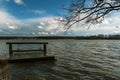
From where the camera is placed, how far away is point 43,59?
1733 cm

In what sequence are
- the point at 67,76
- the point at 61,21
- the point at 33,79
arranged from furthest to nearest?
the point at 67,76
the point at 33,79
the point at 61,21

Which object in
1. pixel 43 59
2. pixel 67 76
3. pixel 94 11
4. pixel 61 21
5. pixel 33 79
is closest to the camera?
pixel 94 11

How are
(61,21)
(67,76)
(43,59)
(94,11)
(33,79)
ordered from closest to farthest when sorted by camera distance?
(94,11)
(61,21)
(33,79)
(67,76)
(43,59)

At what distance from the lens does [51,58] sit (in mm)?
17828

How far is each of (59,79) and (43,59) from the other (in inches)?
268

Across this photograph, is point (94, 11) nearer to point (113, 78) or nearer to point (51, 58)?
point (113, 78)

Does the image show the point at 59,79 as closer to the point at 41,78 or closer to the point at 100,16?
the point at 41,78

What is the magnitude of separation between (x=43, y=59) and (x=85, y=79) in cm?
750

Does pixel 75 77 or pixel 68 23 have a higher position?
pixel 68 23

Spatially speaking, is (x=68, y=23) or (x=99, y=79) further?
(x=99, y=79)

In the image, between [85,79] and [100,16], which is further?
[85,79]

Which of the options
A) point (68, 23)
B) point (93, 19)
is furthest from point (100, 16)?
point (68, 23)

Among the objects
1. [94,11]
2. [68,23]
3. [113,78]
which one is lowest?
[113,78]

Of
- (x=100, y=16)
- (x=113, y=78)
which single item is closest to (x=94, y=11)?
(x=100, y=16)
